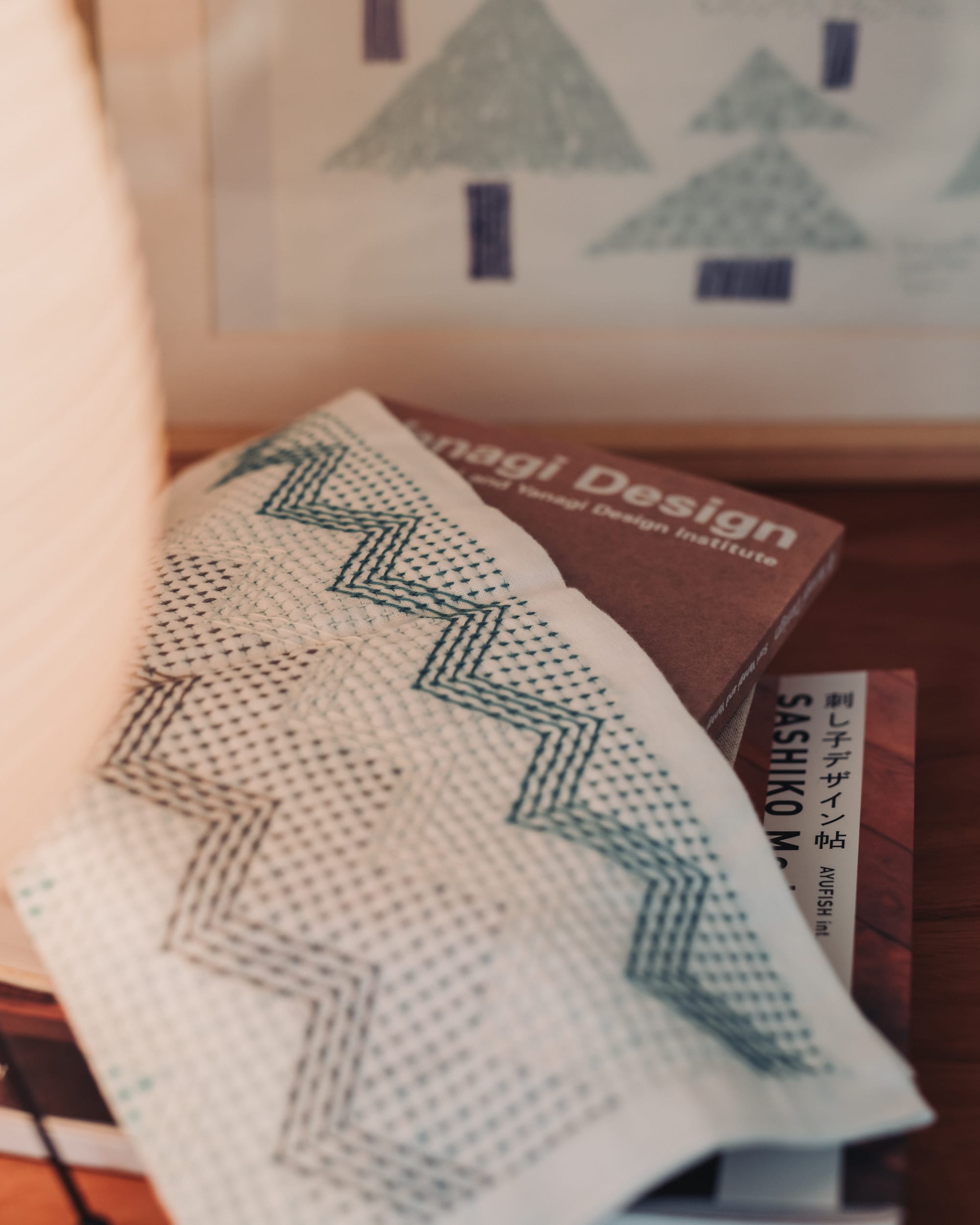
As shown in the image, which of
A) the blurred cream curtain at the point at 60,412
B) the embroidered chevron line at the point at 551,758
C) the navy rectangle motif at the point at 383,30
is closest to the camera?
the blurred cream curtain at the point at 60,412

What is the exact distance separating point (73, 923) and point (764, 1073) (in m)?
0.16

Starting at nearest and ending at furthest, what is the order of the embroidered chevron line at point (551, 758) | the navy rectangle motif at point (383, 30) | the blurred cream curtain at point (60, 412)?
the blurred cream curtain at point (60, 412), the embroidered chevron line at point (551, 758), the navy rectangle motif at point (383, 30)

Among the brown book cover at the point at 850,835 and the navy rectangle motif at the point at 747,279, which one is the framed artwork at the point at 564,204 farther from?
the brown book cover at the point at 850,835

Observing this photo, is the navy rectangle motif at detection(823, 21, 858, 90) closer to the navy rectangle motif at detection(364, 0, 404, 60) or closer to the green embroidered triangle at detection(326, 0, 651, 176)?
the green embroidered triangle at detection(326, 0, 651, 176)

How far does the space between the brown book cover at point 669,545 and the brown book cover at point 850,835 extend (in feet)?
0.12

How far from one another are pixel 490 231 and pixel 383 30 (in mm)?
98

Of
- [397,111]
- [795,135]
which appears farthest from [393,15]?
[795,135]

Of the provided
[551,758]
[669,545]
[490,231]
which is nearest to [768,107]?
[490,231]

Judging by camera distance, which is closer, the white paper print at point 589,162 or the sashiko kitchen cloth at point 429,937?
the sashiko kitchen cloth at point 429,937

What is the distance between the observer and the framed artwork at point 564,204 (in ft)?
1.65

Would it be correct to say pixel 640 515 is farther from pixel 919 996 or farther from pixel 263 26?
pixel 263 26

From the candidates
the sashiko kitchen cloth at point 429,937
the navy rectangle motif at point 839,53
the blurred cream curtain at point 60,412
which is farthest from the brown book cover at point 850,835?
the navy rectangle motif at point 839,53

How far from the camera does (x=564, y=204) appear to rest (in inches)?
20.8

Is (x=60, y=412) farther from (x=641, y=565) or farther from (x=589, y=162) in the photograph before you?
(x=589, y=162)
